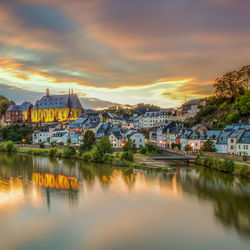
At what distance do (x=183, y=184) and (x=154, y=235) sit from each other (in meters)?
8.51

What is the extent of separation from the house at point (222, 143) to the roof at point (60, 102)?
51925 millimetres

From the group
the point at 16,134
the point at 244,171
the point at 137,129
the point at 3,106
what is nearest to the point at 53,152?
the point at 137,129

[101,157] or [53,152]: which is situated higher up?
[53,152]

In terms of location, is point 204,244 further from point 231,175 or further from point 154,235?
point 231,175

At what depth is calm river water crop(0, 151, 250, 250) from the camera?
11547mm

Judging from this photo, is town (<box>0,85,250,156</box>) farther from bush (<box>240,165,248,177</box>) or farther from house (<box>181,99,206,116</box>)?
bush (<box>240,165,248,177</box>)

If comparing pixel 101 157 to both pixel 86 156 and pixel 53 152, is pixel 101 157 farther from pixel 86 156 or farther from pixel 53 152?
pixel 53 152

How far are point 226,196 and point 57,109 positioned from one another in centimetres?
6295

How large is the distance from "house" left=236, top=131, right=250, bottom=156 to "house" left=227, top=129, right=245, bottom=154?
0.41 metres

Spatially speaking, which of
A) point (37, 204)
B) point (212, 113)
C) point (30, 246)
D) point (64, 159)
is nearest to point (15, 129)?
point (64, 159)

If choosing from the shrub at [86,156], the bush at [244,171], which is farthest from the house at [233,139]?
the shrub at [86,156]

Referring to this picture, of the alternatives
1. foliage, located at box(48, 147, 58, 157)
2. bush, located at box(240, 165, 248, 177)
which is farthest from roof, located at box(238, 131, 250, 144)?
foliage, located at box(48, 147, 58, 157)

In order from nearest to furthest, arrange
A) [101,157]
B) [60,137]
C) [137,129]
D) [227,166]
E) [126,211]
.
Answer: [126,211], [227,166], [101,157], [60,137], [137,129]

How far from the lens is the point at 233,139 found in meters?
27.3
